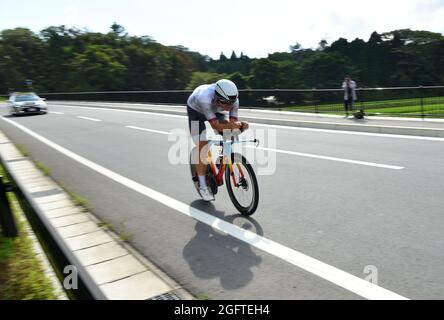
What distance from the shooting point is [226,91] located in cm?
491

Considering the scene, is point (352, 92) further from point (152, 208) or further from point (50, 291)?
point (50, 291)

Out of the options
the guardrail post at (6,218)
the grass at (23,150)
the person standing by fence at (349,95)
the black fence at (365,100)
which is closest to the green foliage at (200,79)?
the black fence at (365,100)

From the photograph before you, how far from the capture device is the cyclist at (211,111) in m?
4.95

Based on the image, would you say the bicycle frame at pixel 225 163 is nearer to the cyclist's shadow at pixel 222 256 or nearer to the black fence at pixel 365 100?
the cyclist's shadow at pixel 222 256

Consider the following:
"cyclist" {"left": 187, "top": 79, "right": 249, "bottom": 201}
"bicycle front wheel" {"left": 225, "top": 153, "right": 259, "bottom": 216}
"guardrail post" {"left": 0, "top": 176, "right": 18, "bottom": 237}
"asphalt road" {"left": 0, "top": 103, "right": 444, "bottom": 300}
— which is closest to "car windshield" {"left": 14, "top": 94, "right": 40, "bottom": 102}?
"asphalt road" {"left": 0, "top": 103, "right": 444, "bottom": 300}

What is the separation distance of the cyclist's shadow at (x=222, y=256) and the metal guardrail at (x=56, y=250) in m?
0.94

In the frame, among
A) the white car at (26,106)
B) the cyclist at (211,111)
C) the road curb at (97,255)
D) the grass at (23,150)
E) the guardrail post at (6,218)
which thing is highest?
the white car at (26,106)

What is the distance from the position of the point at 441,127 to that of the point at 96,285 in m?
10.6

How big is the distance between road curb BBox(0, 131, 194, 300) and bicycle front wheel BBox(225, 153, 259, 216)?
1.59 metres

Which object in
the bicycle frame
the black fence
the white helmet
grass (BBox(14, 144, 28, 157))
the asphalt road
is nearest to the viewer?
the asphalt road

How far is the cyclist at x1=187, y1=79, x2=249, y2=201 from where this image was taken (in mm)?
4945

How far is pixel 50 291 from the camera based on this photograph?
3398 millimetres

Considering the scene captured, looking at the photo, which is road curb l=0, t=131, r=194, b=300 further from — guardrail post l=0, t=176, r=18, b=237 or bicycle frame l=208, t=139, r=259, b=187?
bicycle frame l=208, t=139, r=259, b=187

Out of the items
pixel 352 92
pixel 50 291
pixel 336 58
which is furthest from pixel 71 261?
pixel 336 58
